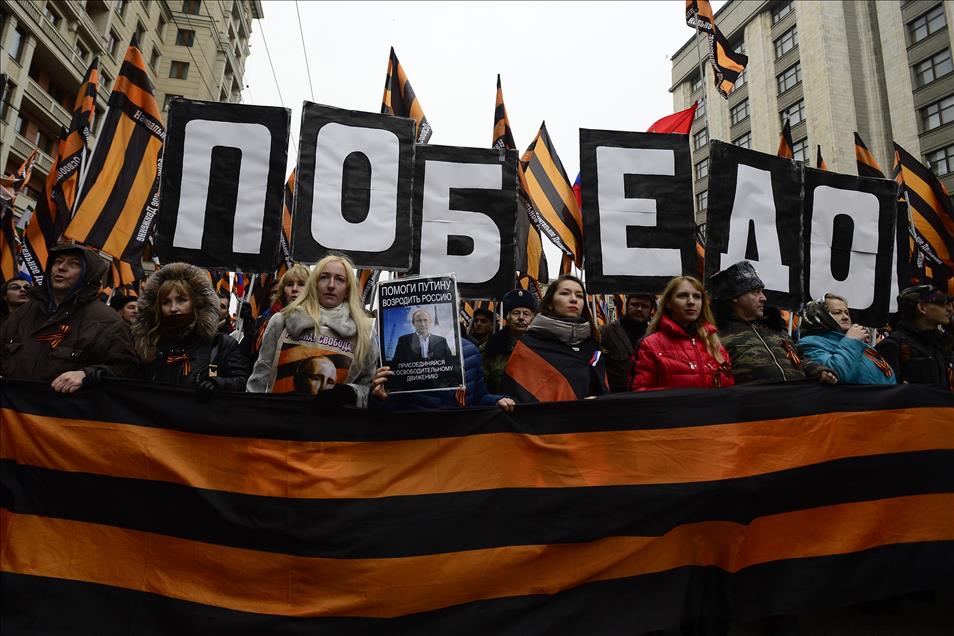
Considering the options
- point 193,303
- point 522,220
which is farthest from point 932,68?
point 193,303

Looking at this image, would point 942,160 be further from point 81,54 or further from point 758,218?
point 81,54

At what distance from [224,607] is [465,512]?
1.10 meters

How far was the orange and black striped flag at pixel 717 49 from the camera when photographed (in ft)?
23.3

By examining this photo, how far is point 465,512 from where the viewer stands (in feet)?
8.18

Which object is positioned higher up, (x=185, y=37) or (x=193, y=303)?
(x=185, y=37)

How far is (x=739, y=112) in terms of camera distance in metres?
40.0

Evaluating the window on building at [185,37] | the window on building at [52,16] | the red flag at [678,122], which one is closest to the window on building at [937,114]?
the red flag at [678,122]

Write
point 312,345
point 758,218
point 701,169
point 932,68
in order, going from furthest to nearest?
point 701,169 < point 932,68 < point 758,218 < point 312,345

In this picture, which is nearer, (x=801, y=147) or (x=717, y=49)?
(x=717, y=49)

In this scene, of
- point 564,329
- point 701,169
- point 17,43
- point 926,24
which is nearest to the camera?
point 564,329

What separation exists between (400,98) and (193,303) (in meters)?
4.27

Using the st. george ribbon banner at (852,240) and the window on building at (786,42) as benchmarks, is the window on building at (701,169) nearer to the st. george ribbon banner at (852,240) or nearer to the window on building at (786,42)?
the window on building at (786,42)

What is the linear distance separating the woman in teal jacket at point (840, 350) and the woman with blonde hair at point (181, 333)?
3.43 metres

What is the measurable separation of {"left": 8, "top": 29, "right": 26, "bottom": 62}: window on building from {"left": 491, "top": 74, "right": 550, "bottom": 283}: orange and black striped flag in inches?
1020
